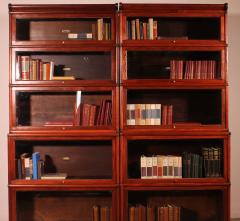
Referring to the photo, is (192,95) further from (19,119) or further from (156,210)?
(19,119)

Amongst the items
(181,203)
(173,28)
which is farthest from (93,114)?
(181,203)

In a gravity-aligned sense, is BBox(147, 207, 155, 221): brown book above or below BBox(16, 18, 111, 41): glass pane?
below

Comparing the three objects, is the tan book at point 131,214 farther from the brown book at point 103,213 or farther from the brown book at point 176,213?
the brown book at point 176,213

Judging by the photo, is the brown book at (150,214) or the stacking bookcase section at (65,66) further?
the brown book at (150,214)

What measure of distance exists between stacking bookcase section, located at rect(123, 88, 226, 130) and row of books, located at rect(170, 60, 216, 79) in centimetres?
12

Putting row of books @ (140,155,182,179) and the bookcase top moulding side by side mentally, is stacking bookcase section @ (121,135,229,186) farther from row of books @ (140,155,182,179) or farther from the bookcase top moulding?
the bookcase top moulding

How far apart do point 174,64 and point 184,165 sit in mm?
913

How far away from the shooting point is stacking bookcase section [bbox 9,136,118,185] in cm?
331

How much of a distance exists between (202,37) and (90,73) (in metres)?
1.05

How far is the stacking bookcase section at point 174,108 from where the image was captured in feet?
10.9

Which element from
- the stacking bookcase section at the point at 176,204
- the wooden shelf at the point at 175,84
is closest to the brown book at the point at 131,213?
the stacking bookcase section at the point at 176,204

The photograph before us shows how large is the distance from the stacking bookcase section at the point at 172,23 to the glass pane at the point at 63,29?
0.21m

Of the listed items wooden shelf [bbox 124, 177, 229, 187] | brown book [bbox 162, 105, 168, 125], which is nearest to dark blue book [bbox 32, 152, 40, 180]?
wooden shelf [bbox 124, 177, 229, 187]

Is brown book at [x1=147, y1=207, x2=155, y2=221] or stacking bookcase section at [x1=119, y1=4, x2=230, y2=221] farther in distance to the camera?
Answer: brown book at [x1=147, y1=207, x2=155, y2=221]
